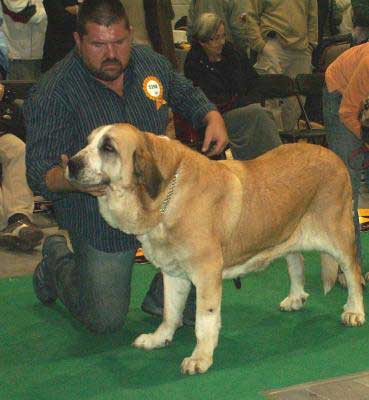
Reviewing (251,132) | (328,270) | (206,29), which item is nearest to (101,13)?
(328,270)

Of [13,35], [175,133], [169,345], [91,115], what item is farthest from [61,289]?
[13,35]

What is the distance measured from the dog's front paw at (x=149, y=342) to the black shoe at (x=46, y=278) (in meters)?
0.75

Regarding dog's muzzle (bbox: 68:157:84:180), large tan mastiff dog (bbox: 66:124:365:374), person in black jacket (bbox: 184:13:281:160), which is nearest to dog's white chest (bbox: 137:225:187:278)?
large tan mastiff dog (bbox: 66:124:365:374)

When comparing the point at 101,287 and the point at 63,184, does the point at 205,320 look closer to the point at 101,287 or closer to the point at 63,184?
the point at 101,287

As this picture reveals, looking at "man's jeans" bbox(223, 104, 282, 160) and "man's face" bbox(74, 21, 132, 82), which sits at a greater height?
"man's face" bbox(74, 21, 132, 82)

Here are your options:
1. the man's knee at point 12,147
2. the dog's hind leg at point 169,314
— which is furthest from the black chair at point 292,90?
the dog's hind leg at point 169,314

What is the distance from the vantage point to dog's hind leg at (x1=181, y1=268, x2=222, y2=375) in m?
3.89

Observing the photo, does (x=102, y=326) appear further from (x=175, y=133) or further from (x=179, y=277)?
(x=175, y=133)

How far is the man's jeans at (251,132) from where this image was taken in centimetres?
689

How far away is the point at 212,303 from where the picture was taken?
3.90m

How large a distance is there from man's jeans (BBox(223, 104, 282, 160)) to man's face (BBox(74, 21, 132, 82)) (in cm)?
279

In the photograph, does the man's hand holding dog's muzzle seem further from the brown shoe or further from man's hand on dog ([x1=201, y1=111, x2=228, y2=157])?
the brown shoe

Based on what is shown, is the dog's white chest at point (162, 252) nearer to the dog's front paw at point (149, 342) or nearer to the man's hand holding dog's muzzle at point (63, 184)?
the man's hand holding dog's muzzle at point (63, 184)

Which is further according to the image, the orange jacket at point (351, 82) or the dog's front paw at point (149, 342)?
the orange jacket at point (351, 82)
